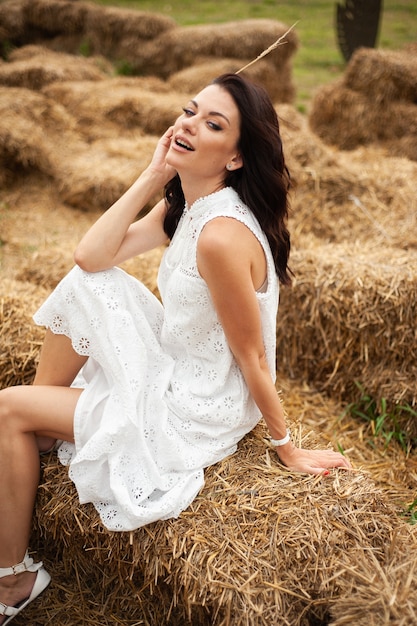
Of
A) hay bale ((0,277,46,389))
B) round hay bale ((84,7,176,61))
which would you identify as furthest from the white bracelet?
round hay bale ((84,7,176,61))

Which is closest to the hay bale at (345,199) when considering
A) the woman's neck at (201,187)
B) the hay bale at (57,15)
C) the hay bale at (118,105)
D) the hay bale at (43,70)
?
the hay bale at (118,105)

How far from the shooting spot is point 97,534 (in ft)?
7.44

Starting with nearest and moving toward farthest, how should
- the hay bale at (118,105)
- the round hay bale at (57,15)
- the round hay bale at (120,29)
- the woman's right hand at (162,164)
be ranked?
the woman's right hand at (162,164) < the hay bale at (118,105) < the round hay bale at (120,29) < the round hay bale at (57,15)

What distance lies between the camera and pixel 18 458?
2297 mm

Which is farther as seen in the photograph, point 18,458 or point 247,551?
point 18,458

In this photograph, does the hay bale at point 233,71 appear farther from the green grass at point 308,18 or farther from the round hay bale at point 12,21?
the round hay bale at point 12,21

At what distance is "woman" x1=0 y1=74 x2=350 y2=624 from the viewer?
7.16ft

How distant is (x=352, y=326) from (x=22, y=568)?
2.10 meters

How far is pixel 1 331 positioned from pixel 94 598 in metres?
1.36

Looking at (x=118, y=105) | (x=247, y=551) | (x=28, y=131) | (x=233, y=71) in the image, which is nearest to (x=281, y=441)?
(x=247, y=551)

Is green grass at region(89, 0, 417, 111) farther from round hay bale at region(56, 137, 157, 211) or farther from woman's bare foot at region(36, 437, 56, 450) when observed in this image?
woman's bare foot at region(36, 437, 56, 450)

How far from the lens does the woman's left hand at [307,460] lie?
2.39 meters

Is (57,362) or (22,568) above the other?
(57,362)

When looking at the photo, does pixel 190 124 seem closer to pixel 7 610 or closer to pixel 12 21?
pixel 7 610
